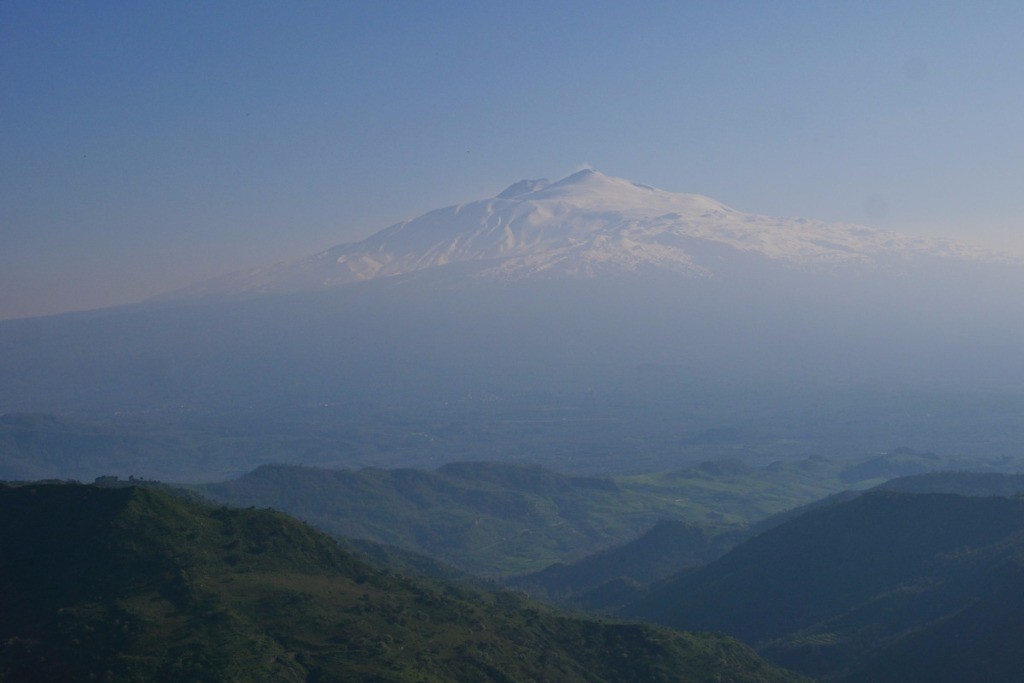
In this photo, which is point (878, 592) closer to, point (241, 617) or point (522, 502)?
point (241, 617)

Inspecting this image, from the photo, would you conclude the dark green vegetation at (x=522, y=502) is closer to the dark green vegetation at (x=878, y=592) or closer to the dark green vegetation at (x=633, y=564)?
the dark green vegetation at (x=633, y=564)

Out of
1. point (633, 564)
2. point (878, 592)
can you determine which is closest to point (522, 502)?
point (633, 564)

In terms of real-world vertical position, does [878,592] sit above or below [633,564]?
above

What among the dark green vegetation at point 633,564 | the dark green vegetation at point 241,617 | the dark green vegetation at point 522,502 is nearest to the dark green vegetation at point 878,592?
the dark green vegetation at point 241,617

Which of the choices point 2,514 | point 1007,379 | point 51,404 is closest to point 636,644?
point 2,514

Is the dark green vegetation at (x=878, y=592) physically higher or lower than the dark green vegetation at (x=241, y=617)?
lower

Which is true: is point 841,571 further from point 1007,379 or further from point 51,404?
point 51,404

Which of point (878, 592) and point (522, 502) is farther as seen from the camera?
point (522, 502)

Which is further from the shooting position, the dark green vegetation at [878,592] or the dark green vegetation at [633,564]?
the dark green vegetation at [633,564]

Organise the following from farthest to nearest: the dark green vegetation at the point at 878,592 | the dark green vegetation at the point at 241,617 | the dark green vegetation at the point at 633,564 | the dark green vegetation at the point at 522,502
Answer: the dark green vegetation at the point at 522,502
the dark green vegetation at the point at 633,564
the dark green vegetation at the point at 878,592
the dark green vegetation at the point at 241,617
